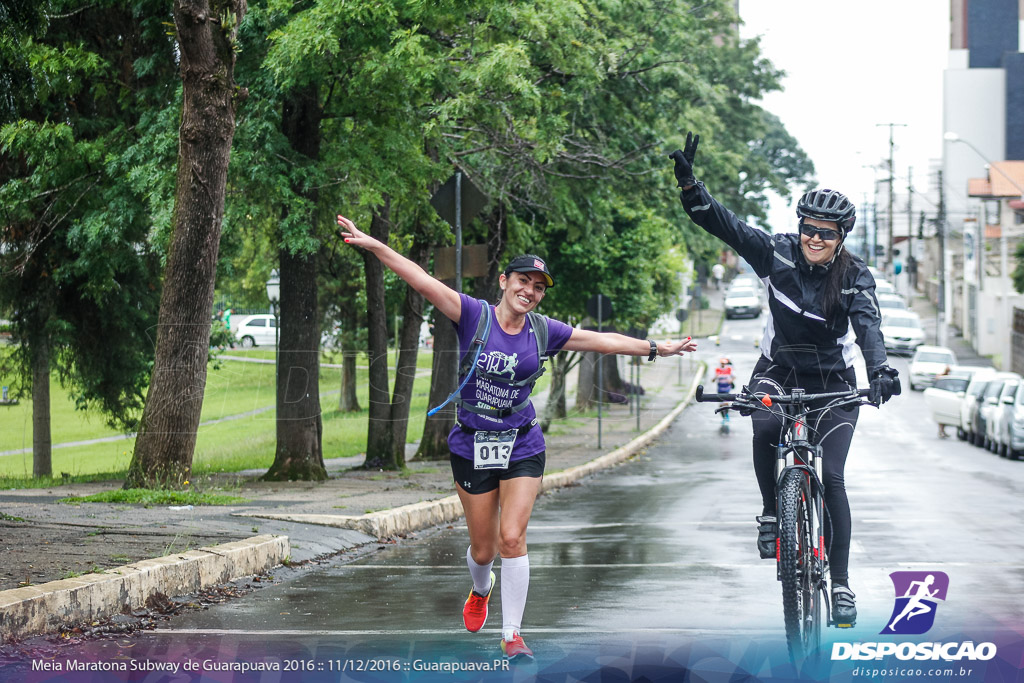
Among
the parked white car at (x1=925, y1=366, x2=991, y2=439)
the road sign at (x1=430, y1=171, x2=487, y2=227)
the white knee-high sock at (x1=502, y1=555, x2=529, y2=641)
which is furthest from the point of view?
the parked white car at (x1=925, y1=366, x2=991, y2=439)

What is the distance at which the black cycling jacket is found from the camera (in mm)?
6461

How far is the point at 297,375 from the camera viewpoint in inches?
702

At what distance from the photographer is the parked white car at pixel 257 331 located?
19297mm

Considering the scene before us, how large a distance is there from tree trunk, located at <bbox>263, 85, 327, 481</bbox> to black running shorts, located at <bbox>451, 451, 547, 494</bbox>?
11.5 m

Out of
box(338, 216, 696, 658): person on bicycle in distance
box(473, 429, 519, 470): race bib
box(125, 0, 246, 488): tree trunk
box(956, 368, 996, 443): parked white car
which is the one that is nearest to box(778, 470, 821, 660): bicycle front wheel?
box(338, 216, 696, 658): person on bicycle in distance

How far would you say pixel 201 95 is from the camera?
13539 millimetres

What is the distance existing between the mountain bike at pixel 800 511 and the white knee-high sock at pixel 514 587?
117cm

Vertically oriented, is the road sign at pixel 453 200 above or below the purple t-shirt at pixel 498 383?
above

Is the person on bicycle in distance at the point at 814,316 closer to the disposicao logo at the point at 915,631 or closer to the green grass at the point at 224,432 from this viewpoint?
the disposicao logo at the point at 915,631

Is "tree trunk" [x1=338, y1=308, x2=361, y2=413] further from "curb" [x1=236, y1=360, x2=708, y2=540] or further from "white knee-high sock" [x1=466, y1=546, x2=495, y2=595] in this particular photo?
"white knee-high sock" [x1=466, y1=546, x2=495, y2=595]

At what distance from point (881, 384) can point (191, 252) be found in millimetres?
9166

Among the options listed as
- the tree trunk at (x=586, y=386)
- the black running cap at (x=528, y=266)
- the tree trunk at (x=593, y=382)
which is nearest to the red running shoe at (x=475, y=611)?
the black running cap at (x=528, y=266)

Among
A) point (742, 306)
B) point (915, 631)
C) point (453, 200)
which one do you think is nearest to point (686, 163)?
point (915, 631)

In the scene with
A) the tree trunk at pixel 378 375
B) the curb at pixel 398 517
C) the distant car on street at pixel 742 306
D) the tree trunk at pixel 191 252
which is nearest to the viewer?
the curb at pixel 398 517
